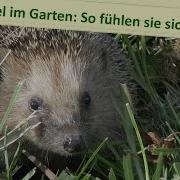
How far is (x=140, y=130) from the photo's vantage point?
108 inches

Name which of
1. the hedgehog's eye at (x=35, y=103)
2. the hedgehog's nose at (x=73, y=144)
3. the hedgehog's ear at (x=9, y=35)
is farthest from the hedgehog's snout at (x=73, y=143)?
the hedgehog's ear at (x=9, y=35)

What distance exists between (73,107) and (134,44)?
953mm

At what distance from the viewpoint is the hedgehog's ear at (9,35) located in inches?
105

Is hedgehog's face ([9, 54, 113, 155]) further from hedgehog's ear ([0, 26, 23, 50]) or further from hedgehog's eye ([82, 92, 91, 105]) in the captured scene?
hedgehog's ear ([0, 26, 23, 50])

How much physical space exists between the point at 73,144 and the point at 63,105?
238mm

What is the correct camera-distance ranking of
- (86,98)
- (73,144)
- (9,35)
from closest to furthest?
(73,144), (86,98), (9,35)

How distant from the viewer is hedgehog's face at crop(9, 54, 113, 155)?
2.37 metres

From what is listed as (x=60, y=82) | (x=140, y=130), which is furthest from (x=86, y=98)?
(x=140, y=130)

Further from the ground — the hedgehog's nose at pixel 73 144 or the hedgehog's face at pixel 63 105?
the hedgehog's face at pixel 63 105

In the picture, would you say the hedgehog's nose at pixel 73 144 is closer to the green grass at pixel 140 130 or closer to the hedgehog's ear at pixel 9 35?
the green grass at pixel 140 130

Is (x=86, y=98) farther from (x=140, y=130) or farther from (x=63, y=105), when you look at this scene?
(x=140, y=130)

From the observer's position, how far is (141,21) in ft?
8.16

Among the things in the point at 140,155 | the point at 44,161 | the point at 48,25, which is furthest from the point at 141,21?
the point at 44,161

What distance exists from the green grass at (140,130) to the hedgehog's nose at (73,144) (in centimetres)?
8
